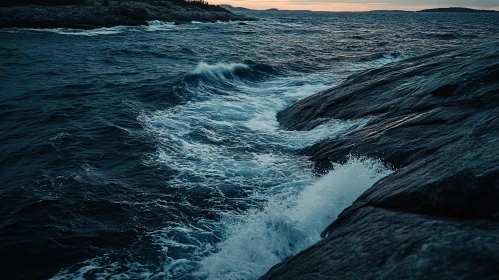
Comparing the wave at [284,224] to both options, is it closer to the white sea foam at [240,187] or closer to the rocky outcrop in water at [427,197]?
the white sea foam at [240,187]

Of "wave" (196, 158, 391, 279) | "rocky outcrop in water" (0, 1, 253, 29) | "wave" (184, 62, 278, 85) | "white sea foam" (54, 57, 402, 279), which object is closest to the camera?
"wave" (196, 158, 391, 279)

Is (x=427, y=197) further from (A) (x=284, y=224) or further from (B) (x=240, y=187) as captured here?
(B) (x=240, y=187)

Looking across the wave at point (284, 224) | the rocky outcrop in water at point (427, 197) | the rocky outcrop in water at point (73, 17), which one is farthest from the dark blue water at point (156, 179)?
the rocky outcrop in water at point (73, 17)

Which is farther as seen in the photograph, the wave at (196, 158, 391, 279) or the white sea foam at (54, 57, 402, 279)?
the white sea foam at (54, 57, 402, 279)

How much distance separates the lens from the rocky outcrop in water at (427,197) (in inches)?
114

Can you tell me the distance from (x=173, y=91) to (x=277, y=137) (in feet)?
22.5

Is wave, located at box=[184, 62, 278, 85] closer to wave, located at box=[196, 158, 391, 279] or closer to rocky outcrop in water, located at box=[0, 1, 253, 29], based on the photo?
wave, located at box=[196, 158, 391, 279]

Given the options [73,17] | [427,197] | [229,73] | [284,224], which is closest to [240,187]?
[284,224]

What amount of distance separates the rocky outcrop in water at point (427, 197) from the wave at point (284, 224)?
374mm

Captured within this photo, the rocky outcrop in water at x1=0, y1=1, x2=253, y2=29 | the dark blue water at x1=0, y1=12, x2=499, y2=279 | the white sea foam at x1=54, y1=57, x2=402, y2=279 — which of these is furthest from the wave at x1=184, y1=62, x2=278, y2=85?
the rocky outcrop in water at x1=0, y1=1, x2=253, y2=29

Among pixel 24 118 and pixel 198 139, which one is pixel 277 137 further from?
pixel 24 118

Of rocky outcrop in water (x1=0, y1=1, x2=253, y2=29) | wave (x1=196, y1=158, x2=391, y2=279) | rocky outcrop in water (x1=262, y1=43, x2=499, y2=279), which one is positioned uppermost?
rocky outcrop in water (x1=0, y1=1, x2=253, y2=29)

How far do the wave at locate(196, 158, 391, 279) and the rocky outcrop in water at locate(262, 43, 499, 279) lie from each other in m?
0.37

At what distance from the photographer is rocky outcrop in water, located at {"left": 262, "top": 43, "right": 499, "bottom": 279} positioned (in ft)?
9.53
